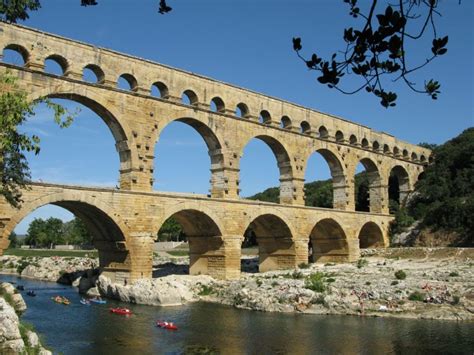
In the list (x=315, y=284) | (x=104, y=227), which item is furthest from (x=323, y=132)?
(x=104, y=227)

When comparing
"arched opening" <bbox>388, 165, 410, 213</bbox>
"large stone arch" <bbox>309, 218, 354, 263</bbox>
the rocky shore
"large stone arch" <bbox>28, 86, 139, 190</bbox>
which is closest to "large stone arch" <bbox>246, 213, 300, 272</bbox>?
"large stone arch" <bbox>309, 218, 354, 263</bbox>

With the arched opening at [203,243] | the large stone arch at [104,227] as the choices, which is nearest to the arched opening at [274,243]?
the arched opening at [203,243]

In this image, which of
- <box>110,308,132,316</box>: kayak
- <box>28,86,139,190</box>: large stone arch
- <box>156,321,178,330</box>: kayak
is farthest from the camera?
<box>28,86,139,190</box>: large stone arch

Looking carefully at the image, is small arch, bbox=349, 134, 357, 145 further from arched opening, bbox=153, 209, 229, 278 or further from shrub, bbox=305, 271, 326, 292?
shrub, bbox=305, 271, 326, 292

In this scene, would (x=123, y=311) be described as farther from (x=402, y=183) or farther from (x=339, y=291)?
(x=402, y=183)

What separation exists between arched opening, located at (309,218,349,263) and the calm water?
644 inches

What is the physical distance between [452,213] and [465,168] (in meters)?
5.99

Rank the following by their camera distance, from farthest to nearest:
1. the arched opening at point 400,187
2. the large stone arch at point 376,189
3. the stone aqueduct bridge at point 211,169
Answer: the arched opening at point 400,187
the large stone arch at point 376,189
the stone aqueduct bridge at point 211,169

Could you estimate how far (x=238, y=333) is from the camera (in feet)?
61.7

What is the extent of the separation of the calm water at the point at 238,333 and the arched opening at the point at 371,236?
71.8 feet

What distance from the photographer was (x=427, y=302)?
22234mm

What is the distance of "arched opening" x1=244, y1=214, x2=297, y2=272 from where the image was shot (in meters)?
34.2

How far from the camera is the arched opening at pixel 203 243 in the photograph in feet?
97.8

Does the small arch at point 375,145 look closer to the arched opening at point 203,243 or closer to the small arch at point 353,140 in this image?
the small arch at point 353,140
